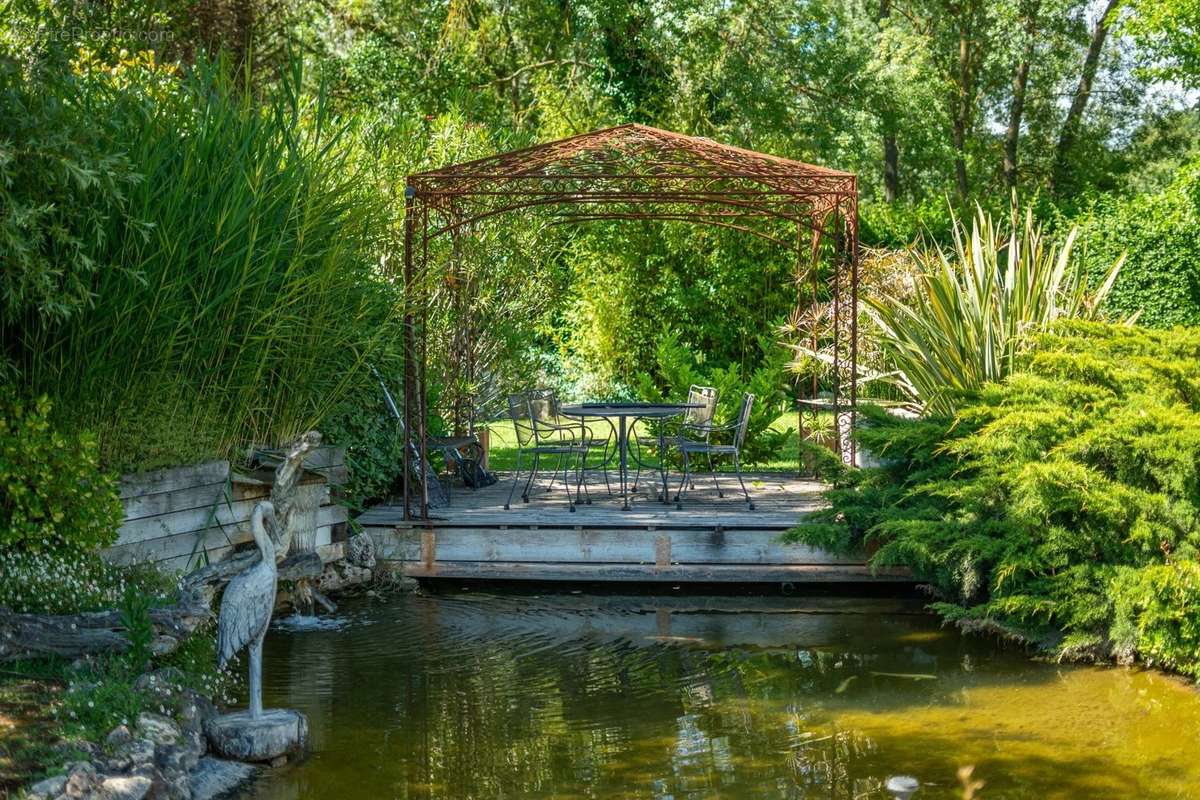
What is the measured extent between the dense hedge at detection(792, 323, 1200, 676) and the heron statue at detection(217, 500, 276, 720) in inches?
142

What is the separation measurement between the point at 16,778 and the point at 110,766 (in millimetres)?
303

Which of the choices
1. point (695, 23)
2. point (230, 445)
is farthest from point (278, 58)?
point (230, 445)

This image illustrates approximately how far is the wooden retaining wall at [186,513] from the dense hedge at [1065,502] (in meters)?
3.29

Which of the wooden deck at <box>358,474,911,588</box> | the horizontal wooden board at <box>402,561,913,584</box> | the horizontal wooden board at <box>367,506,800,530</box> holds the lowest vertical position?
the horizontal wooden board at <box>402,561,913,584</box>

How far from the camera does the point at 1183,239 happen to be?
13.5m

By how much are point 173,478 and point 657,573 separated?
301 cm

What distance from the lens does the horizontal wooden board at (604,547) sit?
26.2ft

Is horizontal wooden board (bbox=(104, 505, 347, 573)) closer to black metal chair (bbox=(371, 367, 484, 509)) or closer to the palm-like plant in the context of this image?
black metal chair (bbox=(371, 367, 484, 509))

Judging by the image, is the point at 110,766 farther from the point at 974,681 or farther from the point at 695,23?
the point at 695,23

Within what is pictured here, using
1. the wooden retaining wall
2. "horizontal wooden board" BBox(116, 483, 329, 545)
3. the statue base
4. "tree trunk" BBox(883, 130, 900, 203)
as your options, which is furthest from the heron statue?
"tree trunk" BBox(883, 130, 900, 203)

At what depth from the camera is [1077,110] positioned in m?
22.0

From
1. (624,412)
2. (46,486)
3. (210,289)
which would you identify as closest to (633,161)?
(624,412)

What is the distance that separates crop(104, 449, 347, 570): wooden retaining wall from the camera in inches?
251

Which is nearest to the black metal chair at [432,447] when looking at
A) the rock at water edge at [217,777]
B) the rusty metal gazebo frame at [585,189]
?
the rusty metal gazebo frame at [585,189]
